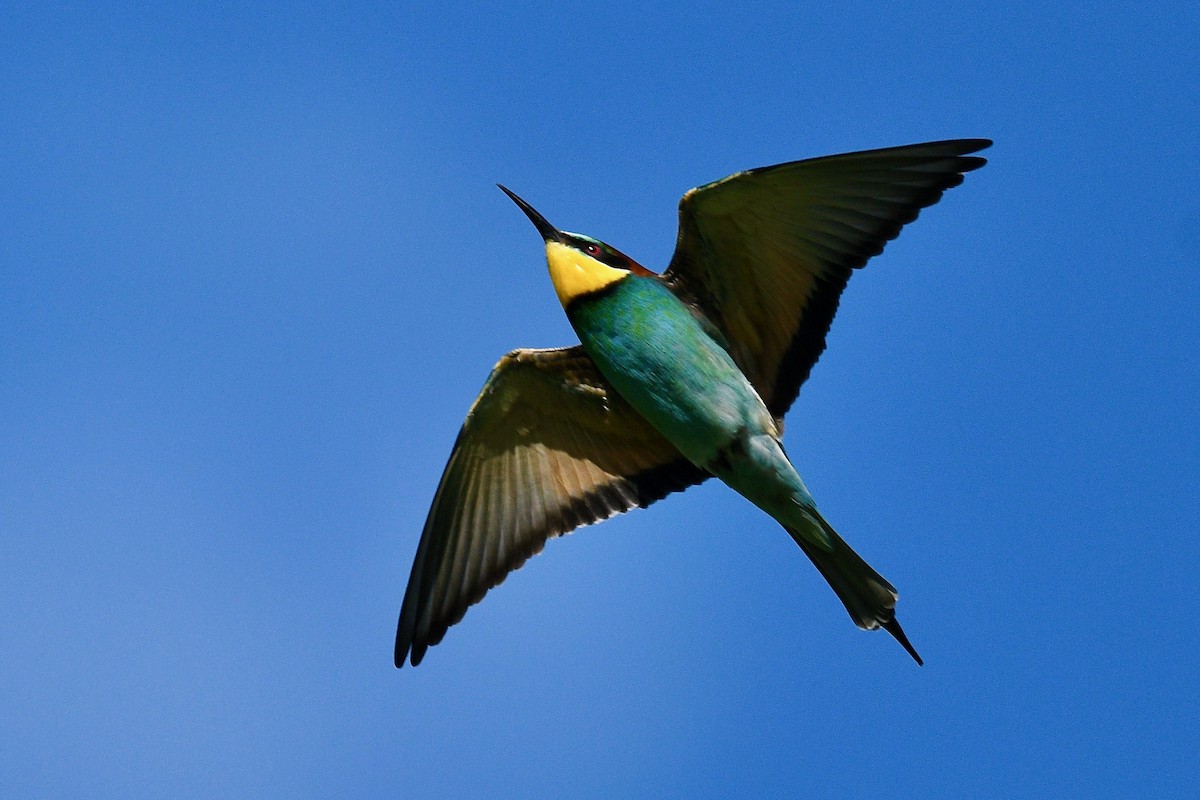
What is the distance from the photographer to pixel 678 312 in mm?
5715

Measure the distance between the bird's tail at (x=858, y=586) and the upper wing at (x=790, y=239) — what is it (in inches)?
27.6

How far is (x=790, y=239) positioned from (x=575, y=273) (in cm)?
102

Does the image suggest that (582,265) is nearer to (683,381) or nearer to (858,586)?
(683,381)

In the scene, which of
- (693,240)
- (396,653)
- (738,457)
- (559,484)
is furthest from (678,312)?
(396,653)

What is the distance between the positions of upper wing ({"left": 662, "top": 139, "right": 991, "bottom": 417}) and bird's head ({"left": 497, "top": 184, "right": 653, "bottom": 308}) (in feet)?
0.78

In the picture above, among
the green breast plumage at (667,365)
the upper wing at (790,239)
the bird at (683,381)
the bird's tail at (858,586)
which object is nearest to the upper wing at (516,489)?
the bird at (683,381)

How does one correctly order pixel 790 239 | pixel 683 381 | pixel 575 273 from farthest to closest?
1. pixel 575 273
2. pixel 790 239
3. pixel 683 381

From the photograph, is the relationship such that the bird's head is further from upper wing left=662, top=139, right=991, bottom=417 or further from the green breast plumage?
upper wing left=662, top=139, right=991, bottom=417

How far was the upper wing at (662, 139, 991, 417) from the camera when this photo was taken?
213 inches

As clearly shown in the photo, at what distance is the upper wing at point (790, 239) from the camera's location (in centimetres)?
542

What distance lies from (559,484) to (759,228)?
5.77 ft

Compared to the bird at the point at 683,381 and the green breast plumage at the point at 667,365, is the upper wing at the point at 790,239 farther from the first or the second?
the green breast plumage at the point at 667,365

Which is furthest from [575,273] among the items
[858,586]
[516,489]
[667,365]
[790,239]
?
[858,586]

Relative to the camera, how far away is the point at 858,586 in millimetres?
Result: 5578
